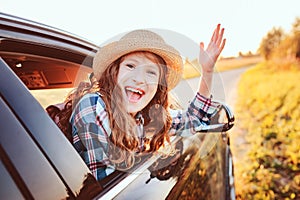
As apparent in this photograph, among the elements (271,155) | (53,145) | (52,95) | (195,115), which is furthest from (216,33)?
(271,155)

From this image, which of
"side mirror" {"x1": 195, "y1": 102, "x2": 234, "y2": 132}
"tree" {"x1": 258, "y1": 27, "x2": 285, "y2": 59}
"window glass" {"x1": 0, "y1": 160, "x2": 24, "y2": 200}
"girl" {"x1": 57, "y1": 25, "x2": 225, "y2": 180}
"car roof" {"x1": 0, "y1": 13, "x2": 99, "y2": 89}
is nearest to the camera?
"window glass" {"x1": 0, "y1": 160, "x2": 24, "y2": 200}

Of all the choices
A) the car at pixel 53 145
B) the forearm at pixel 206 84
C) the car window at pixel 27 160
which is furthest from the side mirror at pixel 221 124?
the car window at pixel 27 160

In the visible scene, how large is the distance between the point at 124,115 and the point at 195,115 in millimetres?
462

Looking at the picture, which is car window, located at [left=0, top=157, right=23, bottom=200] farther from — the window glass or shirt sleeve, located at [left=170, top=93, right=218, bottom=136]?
shirt sleeve, located at [left=170, top=93, right=218, bottom=136]

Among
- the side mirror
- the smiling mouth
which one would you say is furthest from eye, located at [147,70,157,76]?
the side mirror

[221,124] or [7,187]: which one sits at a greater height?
[7,187]

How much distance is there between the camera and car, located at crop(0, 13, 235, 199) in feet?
3.38

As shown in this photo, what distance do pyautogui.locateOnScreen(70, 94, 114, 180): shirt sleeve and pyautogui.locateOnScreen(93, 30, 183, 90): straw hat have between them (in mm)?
182

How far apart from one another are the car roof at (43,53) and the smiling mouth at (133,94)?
0.96 feet

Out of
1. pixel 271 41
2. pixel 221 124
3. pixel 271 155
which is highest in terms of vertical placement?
pixel 271 41

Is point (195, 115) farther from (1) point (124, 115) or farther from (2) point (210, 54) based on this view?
(1) point (124, 115)

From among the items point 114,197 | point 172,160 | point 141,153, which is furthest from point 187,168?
point 114,197

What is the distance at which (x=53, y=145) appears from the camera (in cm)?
116

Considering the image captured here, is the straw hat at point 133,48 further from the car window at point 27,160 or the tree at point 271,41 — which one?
the tree at point 271,41
